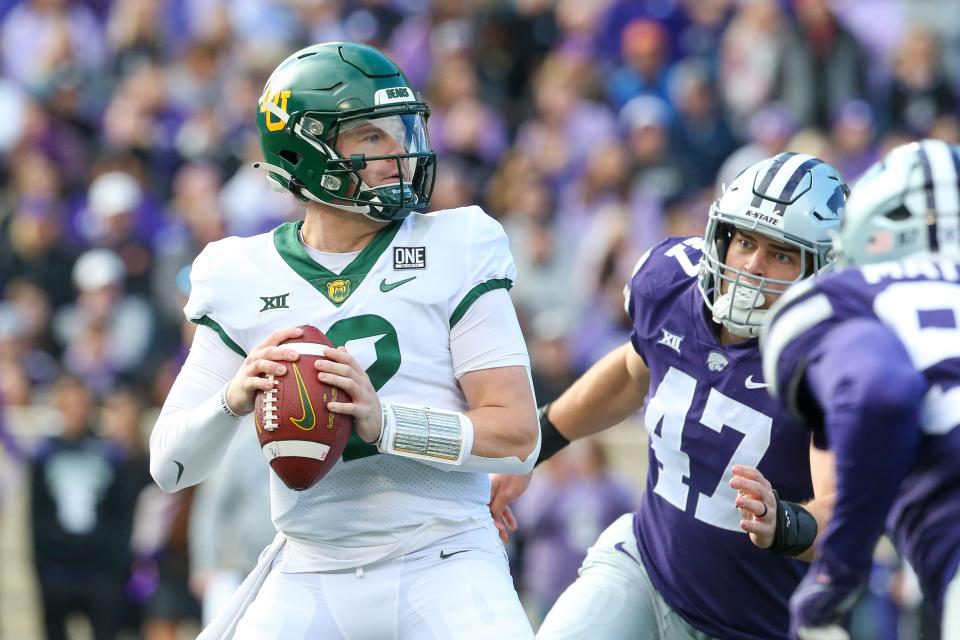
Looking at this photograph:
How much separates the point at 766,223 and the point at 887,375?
50.5 inches

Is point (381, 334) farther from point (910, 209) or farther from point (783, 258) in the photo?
point (910, 209)

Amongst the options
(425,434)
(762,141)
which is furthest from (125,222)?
(425,434)

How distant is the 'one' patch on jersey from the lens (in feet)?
13.2

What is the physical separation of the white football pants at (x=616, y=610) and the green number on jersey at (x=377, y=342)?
2.66 feet

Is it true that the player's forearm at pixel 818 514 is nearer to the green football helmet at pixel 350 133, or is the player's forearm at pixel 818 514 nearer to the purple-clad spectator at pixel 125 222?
the green football helmet at pixel 350 133

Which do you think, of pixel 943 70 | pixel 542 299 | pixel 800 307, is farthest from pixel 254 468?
pixel 943 70

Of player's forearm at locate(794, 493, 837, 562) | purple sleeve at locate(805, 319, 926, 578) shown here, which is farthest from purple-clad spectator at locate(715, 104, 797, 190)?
purple sleeve at locate(805, 319, 926, 578)

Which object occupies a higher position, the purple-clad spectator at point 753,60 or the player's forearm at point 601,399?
the player's forearm at point 601,399

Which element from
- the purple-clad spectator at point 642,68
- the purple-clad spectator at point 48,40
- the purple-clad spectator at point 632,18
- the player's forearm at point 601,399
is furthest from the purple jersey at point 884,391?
the purple-clad spectator at point 48,40

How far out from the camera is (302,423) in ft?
12.1

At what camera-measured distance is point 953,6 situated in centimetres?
1093

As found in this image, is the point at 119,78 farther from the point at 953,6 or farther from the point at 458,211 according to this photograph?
the point at 458,211

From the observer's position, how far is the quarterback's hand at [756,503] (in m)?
3.77

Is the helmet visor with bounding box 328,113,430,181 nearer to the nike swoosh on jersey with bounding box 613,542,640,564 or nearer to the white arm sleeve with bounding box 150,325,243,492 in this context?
the white arm sleeve with bounding box 150,325,243,492
